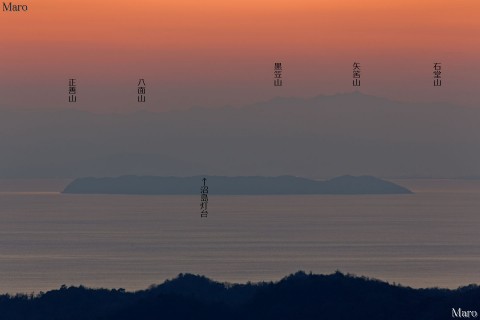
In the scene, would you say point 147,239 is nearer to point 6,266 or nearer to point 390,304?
point 6,266

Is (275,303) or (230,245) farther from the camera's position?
(230,245)

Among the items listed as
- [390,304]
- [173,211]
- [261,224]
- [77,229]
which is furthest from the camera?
[173,211]

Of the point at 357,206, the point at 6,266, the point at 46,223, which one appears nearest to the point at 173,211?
the point at 46,223

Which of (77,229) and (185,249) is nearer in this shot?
(185,249)

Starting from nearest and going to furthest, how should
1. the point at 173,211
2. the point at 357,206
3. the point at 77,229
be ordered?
the point at 77,229 < the point at 173,211 < the point at 357,206
